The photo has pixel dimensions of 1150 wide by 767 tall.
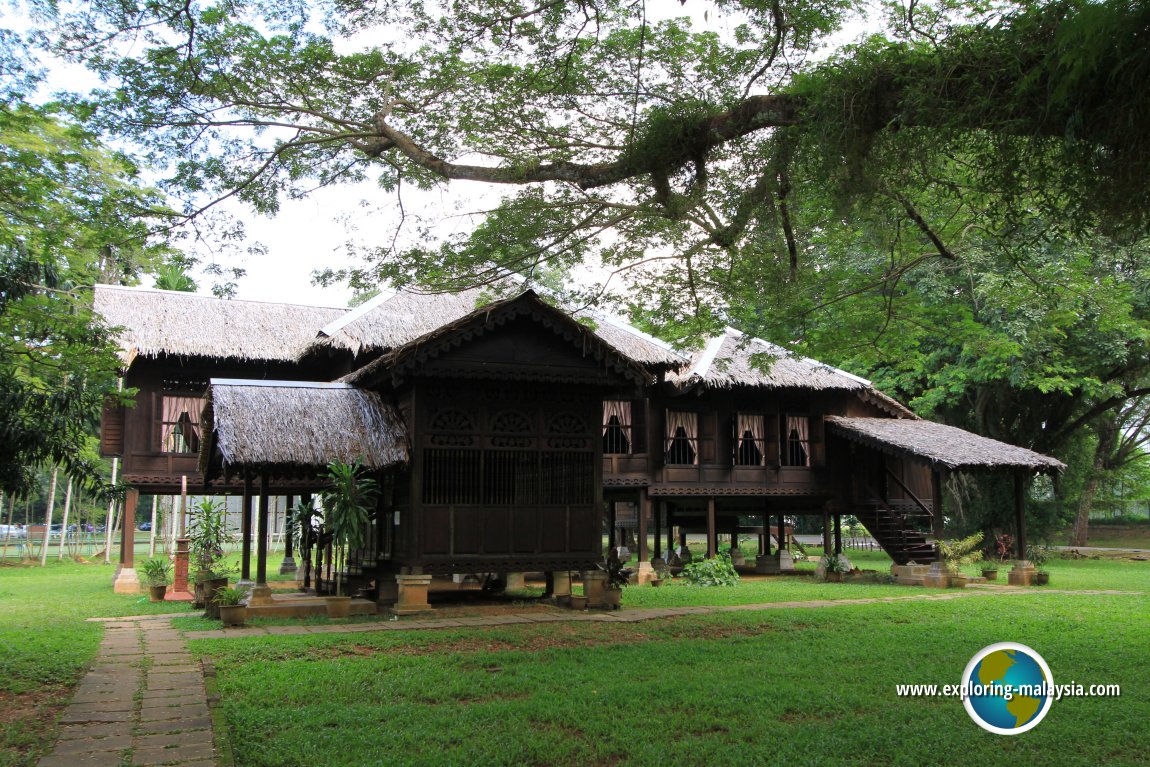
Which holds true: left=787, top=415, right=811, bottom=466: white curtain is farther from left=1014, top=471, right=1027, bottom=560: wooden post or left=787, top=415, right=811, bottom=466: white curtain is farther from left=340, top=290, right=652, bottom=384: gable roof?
left=340, top=290, right=652, bottom=384: gable roof

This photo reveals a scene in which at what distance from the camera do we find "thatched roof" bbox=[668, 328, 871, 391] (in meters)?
18.3

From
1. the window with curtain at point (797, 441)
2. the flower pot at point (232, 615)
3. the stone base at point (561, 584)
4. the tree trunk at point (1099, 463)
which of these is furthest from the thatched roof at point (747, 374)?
the tree trunk at point (1099, 463)

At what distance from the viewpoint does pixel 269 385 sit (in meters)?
12.1

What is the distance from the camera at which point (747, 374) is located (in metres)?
18.8

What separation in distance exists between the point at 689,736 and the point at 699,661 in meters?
2.58

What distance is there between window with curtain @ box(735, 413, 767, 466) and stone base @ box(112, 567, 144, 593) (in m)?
12.5

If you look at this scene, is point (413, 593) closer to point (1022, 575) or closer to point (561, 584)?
point (561, 584)

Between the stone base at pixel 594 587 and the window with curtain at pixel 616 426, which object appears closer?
the stone base at pixel 594 587

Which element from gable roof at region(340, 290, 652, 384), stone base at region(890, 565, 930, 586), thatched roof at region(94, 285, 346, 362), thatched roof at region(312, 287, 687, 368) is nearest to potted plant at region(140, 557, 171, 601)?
thatched roof at region(94, 285, 346, 362)

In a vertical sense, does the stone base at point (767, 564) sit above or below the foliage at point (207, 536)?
below

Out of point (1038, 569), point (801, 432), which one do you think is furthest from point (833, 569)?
point (1038, 569)

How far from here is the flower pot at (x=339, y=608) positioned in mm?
11328

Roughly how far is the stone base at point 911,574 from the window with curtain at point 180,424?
14118 millimetres

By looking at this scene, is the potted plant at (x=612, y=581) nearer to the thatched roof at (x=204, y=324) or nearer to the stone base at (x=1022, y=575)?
the thatched roof at (x=204, y=324)
